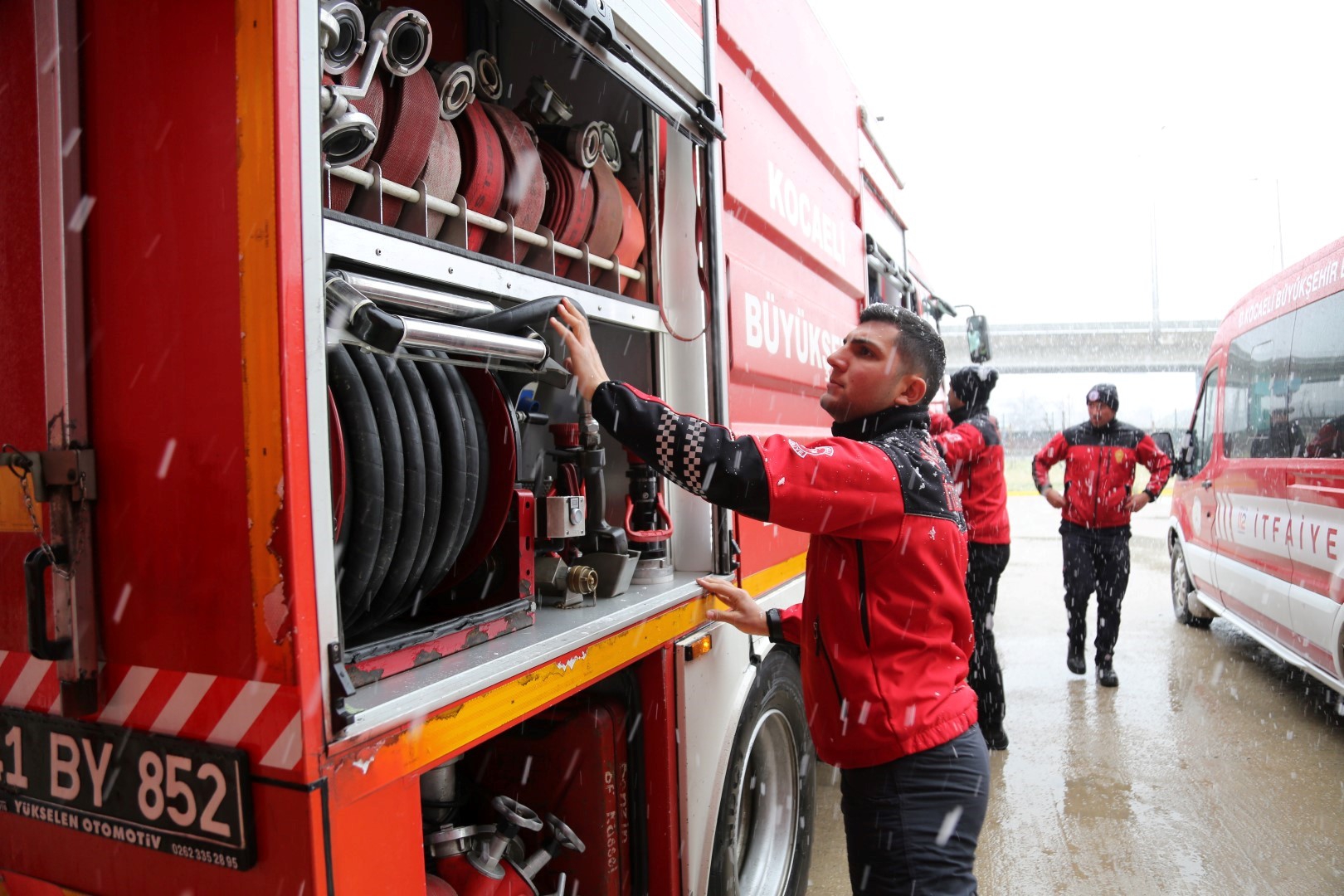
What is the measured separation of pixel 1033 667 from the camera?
603 cm

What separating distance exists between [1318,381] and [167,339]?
5010mm

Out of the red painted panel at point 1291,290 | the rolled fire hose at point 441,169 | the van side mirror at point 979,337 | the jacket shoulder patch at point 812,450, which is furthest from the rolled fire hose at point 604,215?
the van side mirror at point 979,337

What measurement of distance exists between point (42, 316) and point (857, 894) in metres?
1.87

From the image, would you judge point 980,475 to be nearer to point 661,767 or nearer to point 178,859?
point 661,767

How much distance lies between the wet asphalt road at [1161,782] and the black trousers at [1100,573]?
1.20 feet

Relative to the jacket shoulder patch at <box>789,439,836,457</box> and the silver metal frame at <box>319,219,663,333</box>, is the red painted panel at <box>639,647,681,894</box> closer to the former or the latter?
the jacket shoulder patch at <box>789,439,836,457</box>

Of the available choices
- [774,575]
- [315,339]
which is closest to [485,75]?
[315,339]

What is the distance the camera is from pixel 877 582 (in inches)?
73.2

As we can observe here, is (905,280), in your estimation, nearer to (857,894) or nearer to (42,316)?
(857,894)

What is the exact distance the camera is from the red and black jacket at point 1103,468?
17.8ft

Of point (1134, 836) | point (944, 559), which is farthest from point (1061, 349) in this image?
point (944, 559)

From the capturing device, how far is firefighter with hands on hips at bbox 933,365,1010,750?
4.55m

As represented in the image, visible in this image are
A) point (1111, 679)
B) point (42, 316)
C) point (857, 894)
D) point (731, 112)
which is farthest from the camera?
point (1111, 679)

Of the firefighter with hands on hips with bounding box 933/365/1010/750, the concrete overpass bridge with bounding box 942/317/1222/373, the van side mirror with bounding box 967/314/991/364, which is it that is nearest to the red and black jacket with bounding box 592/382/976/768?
the firefighter with hands on hips with bounding box 933/365/1010/750
